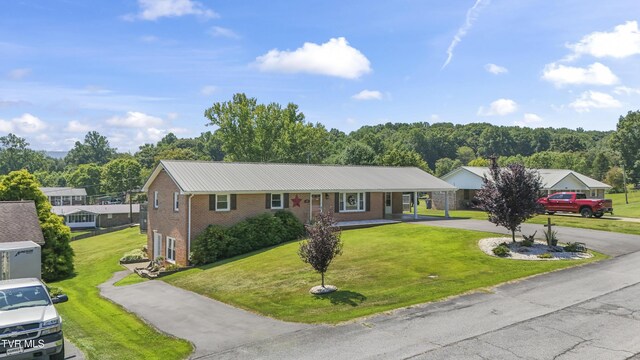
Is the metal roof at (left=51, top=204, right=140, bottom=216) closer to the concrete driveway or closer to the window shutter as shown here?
the window shutter

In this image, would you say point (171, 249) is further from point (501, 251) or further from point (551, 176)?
point (551, 176)

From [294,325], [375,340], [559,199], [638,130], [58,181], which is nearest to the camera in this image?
[375,340]

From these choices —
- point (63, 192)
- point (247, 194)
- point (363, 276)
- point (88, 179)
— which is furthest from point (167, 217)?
point (88, 179)

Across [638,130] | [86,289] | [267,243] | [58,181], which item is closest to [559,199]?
[267,243]

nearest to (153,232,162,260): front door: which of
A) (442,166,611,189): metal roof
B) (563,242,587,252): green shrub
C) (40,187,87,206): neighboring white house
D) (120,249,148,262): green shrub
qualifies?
(120,249,148,262): green shrub

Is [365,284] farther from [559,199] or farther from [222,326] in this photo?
[559,199]

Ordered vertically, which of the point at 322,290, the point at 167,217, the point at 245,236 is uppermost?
the point at 167,217
